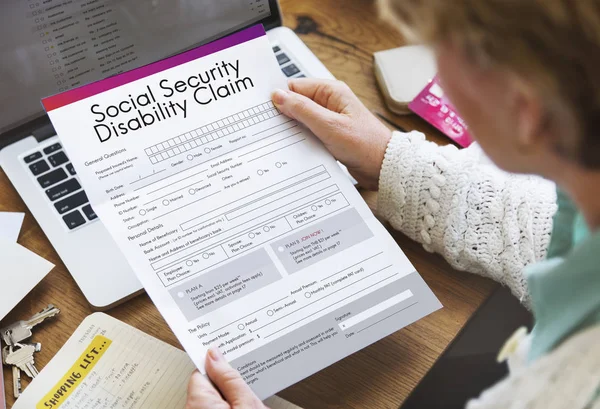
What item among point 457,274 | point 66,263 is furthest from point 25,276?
point 457,274

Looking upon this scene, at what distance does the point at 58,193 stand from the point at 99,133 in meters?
0.14

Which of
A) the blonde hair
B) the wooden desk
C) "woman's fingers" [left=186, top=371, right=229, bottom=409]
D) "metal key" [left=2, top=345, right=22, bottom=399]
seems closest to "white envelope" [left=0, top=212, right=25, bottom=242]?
the wooden desk

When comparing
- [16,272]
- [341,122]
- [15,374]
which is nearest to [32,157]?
[16,272]

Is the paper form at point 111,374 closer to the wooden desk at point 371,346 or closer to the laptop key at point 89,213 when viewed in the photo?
the wooden desk at point 371,346

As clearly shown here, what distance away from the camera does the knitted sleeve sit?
0.66 m

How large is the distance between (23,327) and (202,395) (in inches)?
8.8

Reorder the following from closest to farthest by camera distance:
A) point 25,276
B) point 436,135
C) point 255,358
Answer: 1. point 255,358
2. point 25,276
3. point 436,135

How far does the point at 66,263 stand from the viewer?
699mm

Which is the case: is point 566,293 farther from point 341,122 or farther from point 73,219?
point 73,219

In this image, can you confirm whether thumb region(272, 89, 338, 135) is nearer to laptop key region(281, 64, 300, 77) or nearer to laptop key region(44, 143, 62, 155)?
laptop key region(281, 64, 300, 77)

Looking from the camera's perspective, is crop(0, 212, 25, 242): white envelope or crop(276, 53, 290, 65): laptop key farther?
crop(276, 53, 290, 65): laptop key

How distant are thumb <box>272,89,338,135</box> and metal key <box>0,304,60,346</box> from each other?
12.1 inches

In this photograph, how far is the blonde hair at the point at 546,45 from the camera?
345mm

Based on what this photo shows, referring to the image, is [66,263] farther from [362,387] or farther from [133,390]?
[362,387]
